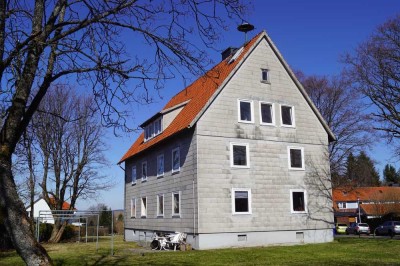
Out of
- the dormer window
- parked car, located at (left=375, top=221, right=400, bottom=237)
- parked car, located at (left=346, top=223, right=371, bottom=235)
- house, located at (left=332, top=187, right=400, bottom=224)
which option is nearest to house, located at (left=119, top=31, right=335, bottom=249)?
the dormer window

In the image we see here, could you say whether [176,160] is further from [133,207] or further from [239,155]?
[133,207]

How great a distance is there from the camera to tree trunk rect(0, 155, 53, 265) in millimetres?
6109

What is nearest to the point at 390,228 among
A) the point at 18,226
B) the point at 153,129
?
the point at 153,129

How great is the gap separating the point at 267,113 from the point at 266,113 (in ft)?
0.28

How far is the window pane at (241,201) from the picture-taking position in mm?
25188

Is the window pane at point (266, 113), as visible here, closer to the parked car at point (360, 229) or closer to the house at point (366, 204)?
the parked car at point (360, 229)

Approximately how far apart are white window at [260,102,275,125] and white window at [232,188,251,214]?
470 cm

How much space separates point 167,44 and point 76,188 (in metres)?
33.2

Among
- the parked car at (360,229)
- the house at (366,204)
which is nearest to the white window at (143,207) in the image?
the parked car at (360,229)

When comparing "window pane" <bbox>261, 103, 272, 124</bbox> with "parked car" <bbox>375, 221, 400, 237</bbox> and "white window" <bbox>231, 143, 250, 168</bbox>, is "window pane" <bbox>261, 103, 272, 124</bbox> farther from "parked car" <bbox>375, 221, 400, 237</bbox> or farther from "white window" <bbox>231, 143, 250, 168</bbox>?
"parked car" <bbox>375, 221, 400, 237</bbox>

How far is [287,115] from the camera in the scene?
28.3 m

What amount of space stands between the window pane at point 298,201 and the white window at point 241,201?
11.4 feet

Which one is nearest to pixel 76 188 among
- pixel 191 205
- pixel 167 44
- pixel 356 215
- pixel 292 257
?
pixel 191 205

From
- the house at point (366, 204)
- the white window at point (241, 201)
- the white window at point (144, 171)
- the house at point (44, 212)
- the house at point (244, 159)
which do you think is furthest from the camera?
the house at point (366, 204)
